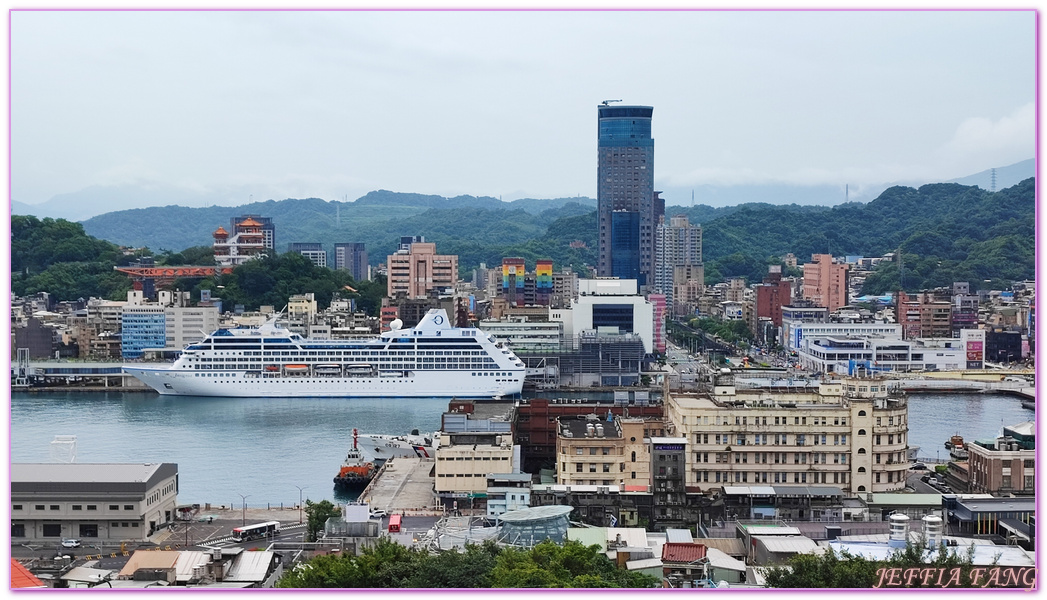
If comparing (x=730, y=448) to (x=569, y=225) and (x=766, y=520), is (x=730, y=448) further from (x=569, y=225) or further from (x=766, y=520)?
(x=569, y=225)

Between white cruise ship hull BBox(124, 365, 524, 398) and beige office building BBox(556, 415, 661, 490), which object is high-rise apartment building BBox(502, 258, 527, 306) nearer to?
white cruise ship hull BBox(124, 365, 524, 398)

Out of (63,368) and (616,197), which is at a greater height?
(616,197)

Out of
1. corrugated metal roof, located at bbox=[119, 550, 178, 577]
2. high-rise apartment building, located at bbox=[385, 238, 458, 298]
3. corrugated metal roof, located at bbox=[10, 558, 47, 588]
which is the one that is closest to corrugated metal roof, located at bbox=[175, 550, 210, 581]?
corrugated metal roof, located at bbox=[119, 550, 178, 577]


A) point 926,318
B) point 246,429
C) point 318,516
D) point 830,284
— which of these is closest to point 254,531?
point 318,516

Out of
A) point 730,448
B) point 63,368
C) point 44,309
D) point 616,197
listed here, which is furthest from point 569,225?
point 730,448

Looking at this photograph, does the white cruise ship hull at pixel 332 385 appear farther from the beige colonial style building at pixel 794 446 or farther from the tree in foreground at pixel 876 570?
the tree in foreground at pixel 876 570

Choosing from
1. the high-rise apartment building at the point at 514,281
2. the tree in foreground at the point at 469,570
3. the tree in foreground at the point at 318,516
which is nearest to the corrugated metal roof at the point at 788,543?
the tree in foreground at the point at 469,570
